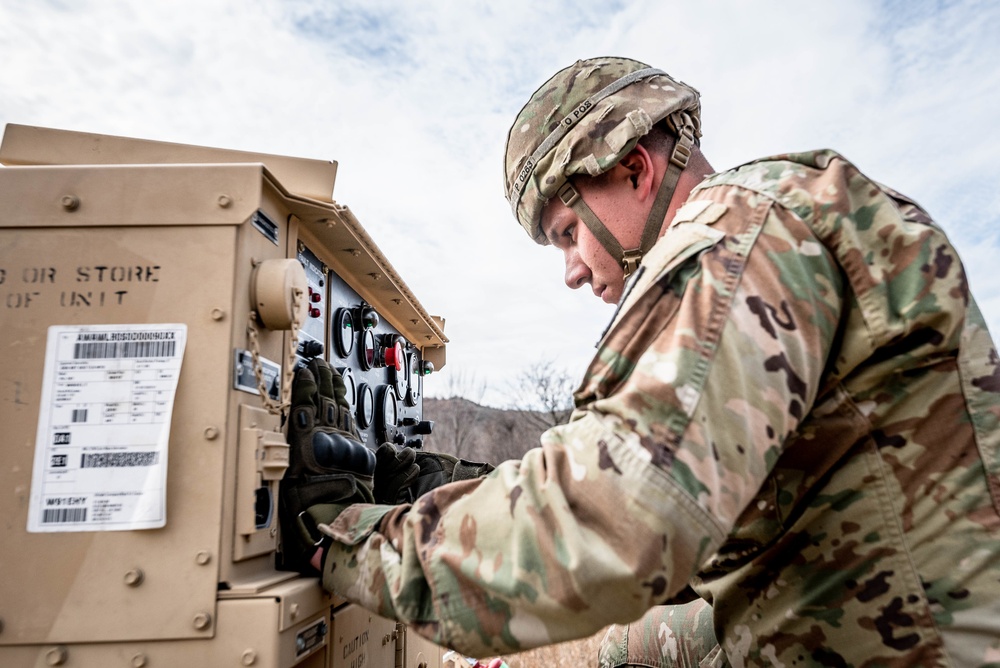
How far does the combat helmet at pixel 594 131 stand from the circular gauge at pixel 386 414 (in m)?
0.91

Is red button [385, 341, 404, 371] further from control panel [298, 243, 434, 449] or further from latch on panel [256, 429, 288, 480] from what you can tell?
latch on panel [256, 429, 288, 480]

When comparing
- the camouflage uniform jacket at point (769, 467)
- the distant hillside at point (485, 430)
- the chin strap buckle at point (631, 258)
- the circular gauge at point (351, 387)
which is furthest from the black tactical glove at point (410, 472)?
the distant hillside at point (485, 430)

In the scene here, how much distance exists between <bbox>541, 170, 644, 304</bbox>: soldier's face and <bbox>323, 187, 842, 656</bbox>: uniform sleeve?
24.4 inches

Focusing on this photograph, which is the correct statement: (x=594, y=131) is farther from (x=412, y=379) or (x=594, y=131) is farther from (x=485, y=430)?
(x=485, y=430)

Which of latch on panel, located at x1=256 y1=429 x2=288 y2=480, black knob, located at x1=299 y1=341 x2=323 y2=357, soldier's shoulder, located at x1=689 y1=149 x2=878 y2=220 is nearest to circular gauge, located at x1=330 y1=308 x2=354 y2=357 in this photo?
black knob, located at x1=299 y1=341 x2=323 y2=357

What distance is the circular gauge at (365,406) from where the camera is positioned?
2.38 meters

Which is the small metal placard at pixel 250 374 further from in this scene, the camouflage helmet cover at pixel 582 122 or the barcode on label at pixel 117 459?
the camouflage helmet cover at pixel 582 122

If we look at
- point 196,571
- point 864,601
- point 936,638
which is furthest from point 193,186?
point 936,638

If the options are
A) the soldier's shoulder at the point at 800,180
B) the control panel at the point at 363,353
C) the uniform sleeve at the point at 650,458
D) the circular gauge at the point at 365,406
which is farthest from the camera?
the circular gauge at the point at 365,406

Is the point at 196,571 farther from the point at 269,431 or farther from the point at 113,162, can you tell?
the point at 113,162

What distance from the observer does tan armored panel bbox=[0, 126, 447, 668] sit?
1313 millimetres

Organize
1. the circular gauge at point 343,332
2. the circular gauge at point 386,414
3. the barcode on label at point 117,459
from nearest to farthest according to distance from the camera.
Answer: the barcode on label at point 117,459 → the circular gauge at point 343,332 → the circular gauge at point 386,414

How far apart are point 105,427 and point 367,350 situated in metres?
1.15

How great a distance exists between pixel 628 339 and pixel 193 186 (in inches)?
35.9
